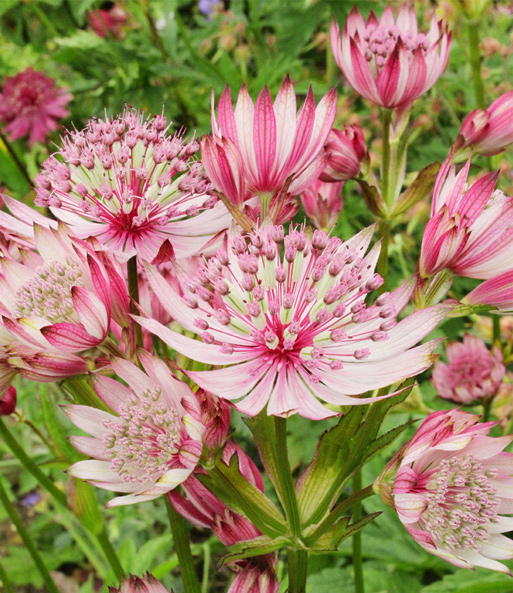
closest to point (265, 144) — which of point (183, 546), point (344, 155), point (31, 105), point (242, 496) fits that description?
point (344, 155)

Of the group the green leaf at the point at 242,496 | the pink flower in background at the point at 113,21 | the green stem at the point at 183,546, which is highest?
the pink flower in background at the point at 113,21

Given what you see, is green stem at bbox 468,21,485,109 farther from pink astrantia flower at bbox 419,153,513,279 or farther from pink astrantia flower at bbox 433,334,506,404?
pink astrantia flower at bbox 419,153,513,279

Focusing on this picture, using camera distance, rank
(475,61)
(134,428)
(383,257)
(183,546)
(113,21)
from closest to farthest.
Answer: (134,428), (183,546), (383,257), (475,61), (113,21)

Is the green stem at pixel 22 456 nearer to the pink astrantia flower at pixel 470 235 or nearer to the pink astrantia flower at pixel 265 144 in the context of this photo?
the pink astrantia flower at pixel 265 144

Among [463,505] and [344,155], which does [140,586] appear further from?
[344,155]

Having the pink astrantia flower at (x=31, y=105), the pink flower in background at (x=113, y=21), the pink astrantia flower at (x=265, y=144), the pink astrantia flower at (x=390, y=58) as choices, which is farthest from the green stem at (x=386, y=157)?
the pink flower in background at (x=113, y=21)

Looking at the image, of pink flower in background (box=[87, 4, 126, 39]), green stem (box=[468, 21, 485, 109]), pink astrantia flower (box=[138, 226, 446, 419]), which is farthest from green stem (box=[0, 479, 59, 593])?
pink flower in background (box=[87, 4, 126, 39])
